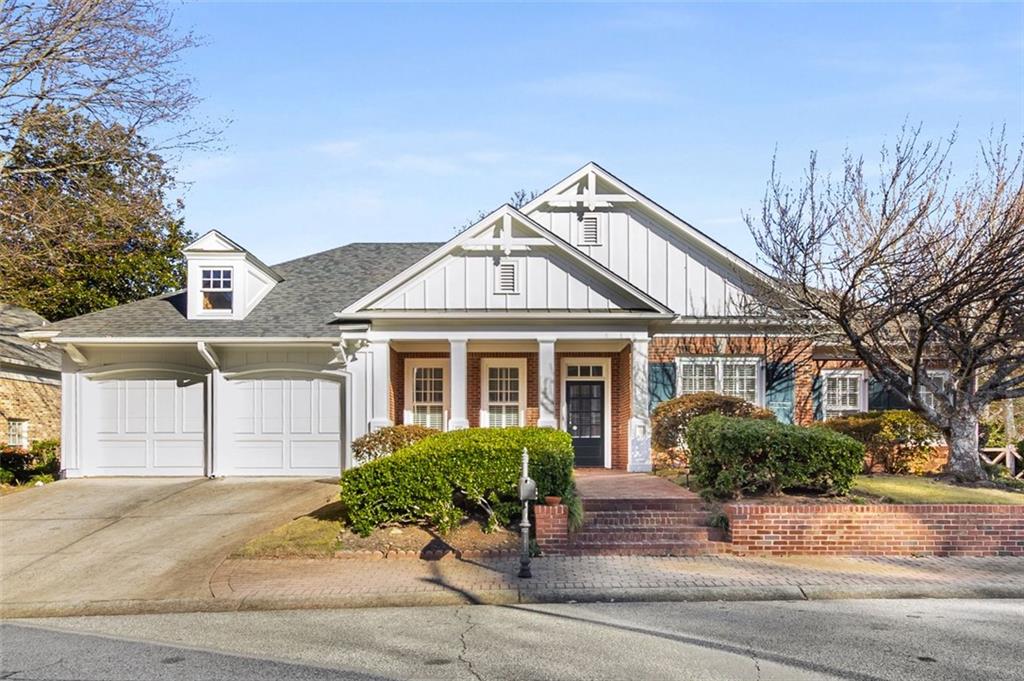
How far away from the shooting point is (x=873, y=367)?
13977 mm

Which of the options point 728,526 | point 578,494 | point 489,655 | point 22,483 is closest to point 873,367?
point 728,526

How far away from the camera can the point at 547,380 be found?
17.3 metres

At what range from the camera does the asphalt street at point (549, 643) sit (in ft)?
21.9

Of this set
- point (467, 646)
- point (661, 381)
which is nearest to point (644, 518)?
point (467, 646)

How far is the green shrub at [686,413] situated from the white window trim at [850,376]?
7.44 feet

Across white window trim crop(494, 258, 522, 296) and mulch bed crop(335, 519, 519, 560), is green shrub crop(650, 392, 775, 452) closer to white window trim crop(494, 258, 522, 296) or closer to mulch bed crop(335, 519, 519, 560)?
white window trim crop(494, 258, 522, 296)

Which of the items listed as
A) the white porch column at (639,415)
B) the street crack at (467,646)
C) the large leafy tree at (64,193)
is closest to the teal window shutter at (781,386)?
the white porch column at (639,415)

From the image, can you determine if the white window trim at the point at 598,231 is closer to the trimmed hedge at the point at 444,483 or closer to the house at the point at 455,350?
the house at the point at 455,350

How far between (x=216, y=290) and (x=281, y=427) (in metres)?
3.59

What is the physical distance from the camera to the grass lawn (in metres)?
11.9

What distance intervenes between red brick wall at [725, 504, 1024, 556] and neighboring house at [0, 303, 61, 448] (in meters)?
17.9

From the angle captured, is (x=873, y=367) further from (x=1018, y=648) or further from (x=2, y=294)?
(x=2, y=294)

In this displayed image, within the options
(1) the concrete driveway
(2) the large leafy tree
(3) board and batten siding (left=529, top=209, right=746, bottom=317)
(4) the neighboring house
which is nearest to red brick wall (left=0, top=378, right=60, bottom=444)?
(4) the neighboring house

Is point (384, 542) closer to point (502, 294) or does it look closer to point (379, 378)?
point (379, 378)
